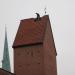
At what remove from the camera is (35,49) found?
3847cm

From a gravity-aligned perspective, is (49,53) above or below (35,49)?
below

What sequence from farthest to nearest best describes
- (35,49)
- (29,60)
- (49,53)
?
(49,53) < (29,60) < (35,49)

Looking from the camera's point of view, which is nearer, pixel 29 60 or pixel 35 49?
pixel 35 49

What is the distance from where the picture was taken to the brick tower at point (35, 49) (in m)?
38.1

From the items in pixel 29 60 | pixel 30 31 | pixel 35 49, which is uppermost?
pixel 30 31

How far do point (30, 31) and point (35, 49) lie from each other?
348cm

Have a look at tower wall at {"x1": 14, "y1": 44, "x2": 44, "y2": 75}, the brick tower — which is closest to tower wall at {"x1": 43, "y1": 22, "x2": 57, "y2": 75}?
the brick tower

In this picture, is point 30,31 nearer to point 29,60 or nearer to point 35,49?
point 35,49

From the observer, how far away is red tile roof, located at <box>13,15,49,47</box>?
39491 millimetres

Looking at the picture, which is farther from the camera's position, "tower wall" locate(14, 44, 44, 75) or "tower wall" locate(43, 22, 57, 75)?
"tower wall" locate(43, 22, 57, 75)

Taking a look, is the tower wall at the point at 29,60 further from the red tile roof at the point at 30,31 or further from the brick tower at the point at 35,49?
the red tile roof at the point at 30,31

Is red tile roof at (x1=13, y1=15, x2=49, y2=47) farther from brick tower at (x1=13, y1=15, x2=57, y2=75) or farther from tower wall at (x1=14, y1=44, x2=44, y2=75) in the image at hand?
tower wall at (x1=14, y1=44, x2=44, y2=75)

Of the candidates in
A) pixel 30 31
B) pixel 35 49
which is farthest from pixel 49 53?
pixel 30 31

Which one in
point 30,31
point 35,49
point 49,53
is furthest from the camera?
point 30,31
